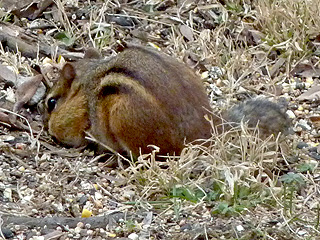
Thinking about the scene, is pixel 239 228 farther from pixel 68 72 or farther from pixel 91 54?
pixel 91 54

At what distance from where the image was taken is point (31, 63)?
270 inches

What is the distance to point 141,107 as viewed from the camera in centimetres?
552

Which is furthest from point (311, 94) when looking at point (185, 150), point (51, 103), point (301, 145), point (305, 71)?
point (51, 103)

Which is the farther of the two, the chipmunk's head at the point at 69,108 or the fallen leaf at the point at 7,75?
the fallen leaf at the point at 7,75

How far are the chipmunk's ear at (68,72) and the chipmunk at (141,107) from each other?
126 mm

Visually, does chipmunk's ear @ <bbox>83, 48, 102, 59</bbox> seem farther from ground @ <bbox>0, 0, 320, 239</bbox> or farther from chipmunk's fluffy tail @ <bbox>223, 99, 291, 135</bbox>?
chipmunk's fluffy tail @ <bbox>223, 99, 291, 135</bbox>

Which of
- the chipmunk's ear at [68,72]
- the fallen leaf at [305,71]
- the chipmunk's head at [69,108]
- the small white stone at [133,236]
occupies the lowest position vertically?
the small white stone at [133,236]

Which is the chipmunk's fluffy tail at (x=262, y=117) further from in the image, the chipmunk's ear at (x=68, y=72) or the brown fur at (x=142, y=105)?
the chipmunk's ear at (x=68, y=72)

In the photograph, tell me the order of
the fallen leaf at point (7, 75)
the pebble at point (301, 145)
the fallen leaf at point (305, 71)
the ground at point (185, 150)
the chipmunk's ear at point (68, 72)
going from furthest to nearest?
the fallen leaf at point (305, 71) < the fallen leaf at point (7, 75) < the chipmunk's ear at point (68, 72) < the pebble at point (301, 145) < the ground at point (185, 150)

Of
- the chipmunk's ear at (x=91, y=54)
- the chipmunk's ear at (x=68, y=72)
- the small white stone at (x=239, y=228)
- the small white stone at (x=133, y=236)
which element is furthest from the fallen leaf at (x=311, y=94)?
the small white stone at (x=133, y=236)

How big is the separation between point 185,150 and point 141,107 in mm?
411

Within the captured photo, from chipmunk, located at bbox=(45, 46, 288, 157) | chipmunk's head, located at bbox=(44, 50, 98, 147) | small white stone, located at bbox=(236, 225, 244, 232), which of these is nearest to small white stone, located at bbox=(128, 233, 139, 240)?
small white stone, located at bbox=(236, 225, 244, 232)

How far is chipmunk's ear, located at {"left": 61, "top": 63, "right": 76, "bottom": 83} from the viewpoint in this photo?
247 inches

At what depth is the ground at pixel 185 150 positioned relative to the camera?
4.82m
